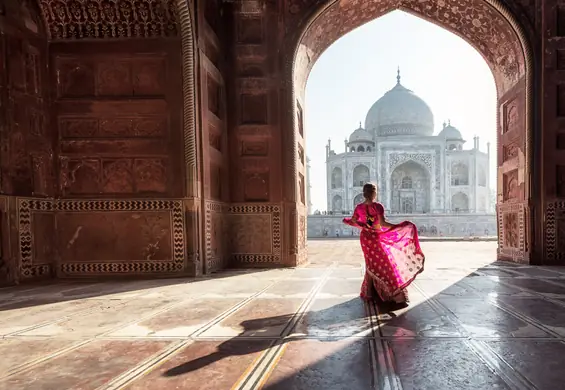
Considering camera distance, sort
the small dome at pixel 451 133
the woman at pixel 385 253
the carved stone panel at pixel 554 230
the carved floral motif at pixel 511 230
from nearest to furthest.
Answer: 1. the woman at pixel 385 253
2. the carved stone panel at pixel 554 230
3. the carved floral motif at pixel 511 230
4. the small dome at pixel 451 133

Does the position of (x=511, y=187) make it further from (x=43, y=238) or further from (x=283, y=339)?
(x=43, y=238)

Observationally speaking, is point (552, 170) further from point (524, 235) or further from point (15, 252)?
point (15, 252)

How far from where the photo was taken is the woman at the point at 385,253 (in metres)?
3.47

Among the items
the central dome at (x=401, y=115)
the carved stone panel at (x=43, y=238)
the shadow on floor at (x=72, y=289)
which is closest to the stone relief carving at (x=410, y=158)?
the central dome at (x=401, y=115)

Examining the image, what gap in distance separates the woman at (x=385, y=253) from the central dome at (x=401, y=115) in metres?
32.4

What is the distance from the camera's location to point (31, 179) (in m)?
5.33

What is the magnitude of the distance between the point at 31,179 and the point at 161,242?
193 centimetres

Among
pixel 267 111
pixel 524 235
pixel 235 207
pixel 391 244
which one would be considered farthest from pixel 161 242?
pixel 524 235

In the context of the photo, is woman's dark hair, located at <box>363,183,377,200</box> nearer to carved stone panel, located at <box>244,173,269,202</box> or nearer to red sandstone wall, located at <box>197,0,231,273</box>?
red sandstone wall, located at <box>197,0,231,273</box>

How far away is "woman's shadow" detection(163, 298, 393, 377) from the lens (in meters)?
2.18

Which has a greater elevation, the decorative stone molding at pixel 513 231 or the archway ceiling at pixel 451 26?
the archway ceiling at pixel 451 26

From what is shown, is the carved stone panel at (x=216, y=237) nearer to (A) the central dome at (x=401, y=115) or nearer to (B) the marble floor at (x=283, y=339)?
(B) the marble floor at (x=283, y=339)

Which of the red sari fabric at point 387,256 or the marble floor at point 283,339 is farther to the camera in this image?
the red sari fabric at point 387,256

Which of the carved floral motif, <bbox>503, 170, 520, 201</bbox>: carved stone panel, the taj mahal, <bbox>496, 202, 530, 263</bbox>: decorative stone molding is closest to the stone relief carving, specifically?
the taj mahal
